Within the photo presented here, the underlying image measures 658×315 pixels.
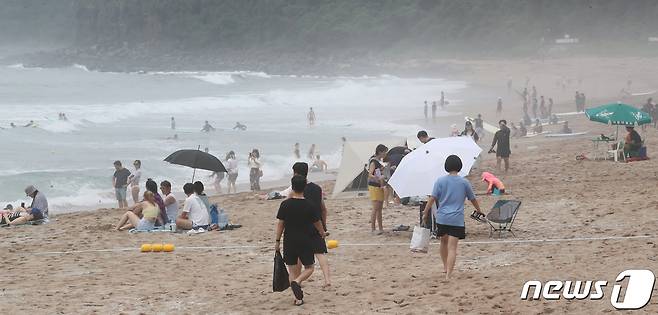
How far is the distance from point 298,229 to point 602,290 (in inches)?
98.9

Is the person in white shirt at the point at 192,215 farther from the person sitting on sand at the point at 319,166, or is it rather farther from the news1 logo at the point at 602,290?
the person sitting on sand at the point at 319,166

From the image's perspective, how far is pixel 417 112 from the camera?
47031 mm

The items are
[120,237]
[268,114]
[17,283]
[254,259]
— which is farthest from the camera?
[268,114]

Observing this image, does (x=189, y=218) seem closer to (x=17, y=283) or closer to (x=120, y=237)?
(x=120, y=237)

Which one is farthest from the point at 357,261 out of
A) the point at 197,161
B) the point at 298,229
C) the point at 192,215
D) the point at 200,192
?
the point at 197,161

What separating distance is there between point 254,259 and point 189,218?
7.46 feet

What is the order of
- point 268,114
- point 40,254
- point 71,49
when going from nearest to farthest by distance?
1. point 40,254
2. point 268,114
3. point 71,49

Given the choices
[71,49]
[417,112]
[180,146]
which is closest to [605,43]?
[417,112]

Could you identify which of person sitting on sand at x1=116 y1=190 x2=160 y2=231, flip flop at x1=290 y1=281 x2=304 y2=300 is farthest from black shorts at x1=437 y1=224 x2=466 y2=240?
person sitting on sand at x1=116 y1=190 x2=160 y2=231

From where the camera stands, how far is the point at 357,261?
10.7 metres

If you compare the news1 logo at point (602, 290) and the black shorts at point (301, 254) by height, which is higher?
the black shorts at point (301, 254)

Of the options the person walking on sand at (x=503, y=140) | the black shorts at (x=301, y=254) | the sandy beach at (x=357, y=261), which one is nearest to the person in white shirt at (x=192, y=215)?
the sandy beach at (x=357, y=261)

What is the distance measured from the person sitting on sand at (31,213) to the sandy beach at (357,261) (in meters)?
0.20

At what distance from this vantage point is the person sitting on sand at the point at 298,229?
8188mm
